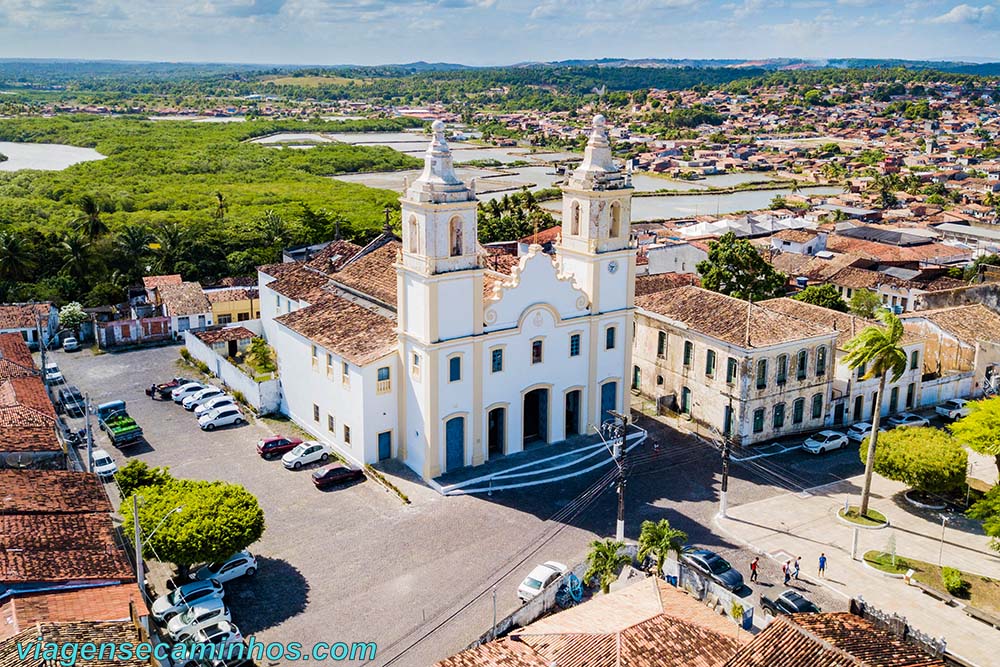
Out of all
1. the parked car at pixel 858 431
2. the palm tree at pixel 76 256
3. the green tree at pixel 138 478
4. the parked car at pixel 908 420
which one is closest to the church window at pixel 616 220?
the parked car at pixel 858 431

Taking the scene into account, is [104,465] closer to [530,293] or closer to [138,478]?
[138,478]

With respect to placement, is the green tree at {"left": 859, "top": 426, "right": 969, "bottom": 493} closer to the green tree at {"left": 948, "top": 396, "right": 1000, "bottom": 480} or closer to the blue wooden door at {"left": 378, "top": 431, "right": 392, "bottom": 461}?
the green tree at {"left": 948, "top": 396, "right": 1000, "bottom": 480}

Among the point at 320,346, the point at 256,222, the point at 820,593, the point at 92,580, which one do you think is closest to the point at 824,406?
the point at 820,593

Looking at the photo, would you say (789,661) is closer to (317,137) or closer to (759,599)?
(759,599)

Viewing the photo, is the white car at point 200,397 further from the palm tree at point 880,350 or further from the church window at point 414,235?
the palm tree at point 880,350

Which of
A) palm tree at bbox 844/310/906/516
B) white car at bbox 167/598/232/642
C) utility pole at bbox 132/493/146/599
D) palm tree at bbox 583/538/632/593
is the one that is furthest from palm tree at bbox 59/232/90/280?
palm tree at bbox 844/310/906/516

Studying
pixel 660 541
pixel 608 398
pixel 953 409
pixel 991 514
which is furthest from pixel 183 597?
pixel 953 409
